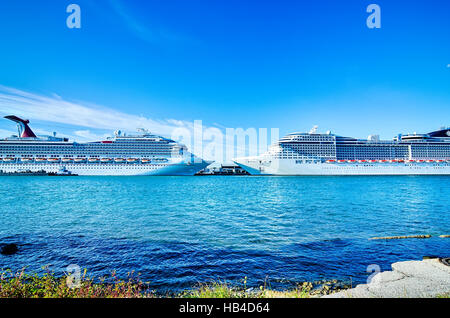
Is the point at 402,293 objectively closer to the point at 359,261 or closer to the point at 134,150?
the point at 359,261

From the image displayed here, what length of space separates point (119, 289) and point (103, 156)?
74.1m

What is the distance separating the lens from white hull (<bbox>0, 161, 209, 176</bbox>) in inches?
2665

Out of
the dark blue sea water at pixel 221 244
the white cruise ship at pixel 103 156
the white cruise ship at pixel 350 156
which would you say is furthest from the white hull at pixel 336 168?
the dark blue sea water at pixel 221 244

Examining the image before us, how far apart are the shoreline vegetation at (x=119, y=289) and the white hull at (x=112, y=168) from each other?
6115 cm

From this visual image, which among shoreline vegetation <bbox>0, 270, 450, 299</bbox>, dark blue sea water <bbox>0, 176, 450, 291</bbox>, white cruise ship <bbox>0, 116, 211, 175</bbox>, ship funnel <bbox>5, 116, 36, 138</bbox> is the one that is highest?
ship funnel <bbox>5, 116, 36, 138</bbox>

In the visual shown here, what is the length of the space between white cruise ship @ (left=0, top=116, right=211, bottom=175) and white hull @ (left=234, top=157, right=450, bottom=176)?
16.3m

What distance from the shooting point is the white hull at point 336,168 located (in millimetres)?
66250

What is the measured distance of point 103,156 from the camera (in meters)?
70.7

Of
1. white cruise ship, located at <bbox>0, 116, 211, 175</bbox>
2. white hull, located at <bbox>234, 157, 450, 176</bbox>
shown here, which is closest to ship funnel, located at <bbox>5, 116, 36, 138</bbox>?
white cruise ship, located at <bbox>0, 116, 211, 175</bbox>

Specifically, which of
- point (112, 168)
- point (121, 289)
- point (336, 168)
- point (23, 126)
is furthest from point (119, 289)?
point (23, 126)

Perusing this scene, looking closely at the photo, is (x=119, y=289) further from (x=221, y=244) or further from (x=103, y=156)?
(x=103, y=156)

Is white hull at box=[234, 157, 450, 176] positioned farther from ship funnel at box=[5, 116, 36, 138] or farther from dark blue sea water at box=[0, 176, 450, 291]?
ship funnel at box=[5, 116, 36, 138]

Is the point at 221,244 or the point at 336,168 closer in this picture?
the point at 221,244

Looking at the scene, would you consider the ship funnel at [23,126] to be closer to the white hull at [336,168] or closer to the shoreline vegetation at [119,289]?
the white hull at [336,168]
